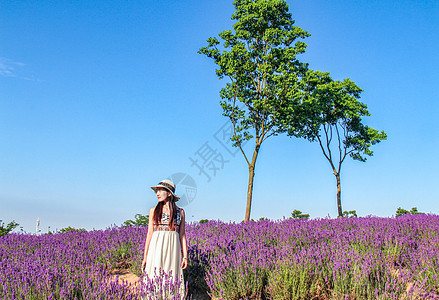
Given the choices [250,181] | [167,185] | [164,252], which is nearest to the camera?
[164,252]

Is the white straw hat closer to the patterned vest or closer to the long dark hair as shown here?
the long dark hair

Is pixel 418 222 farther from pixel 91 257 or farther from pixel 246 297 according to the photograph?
pixel 91 257

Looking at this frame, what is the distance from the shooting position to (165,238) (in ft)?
14.5

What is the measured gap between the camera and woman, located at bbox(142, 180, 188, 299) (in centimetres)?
436

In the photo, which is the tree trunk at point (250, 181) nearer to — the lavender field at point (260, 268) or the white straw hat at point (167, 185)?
the lavender field at point (260, 268)

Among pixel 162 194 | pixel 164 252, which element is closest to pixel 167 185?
pixel 162 194

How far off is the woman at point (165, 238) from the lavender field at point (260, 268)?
40 cm

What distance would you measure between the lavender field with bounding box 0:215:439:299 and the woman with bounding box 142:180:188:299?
40cm

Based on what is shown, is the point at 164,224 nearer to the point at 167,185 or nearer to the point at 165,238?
the point at 165,238

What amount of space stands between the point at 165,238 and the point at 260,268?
1.26m

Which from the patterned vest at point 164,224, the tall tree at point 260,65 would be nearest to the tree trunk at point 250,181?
the tall tree at point 260,65

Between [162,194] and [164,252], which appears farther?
[162,194]

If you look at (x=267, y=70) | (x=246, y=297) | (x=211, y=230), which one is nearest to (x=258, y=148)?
(x=267, y=70)

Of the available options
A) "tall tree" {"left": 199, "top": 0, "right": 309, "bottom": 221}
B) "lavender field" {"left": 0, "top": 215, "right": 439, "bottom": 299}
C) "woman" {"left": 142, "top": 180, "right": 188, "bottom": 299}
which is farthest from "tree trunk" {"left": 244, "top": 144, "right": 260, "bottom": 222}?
"woman" {"left": 142, "top": 180, "right": 188, "bottom": 299}
